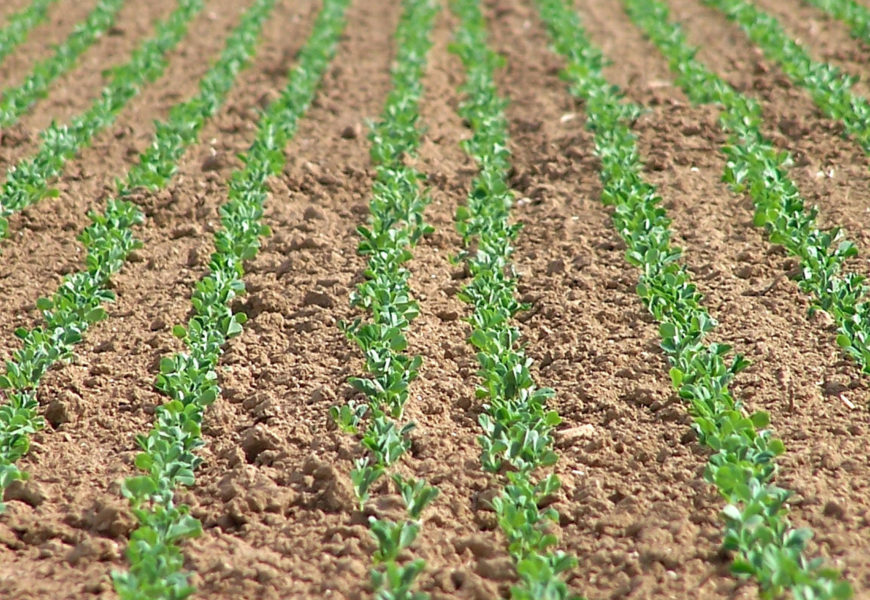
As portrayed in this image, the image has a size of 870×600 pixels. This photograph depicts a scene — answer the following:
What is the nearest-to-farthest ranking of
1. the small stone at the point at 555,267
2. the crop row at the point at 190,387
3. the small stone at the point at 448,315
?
1. the crop row at the point at 190,387
2. the small stone at the point at 448,315
3. the small stone at the point at 555,267

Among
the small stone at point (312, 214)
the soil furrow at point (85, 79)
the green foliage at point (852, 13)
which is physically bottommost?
the small stone at point (312, 214)

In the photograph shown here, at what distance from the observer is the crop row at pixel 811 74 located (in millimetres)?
7047

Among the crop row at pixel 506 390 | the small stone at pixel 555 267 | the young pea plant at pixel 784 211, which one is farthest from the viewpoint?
the small stone at pixel 555 267

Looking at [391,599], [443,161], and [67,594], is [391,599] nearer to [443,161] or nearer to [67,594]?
[67,594]

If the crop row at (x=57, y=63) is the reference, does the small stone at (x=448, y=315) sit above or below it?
below

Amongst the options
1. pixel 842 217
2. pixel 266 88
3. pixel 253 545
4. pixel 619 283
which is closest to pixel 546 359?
pixel 619 283

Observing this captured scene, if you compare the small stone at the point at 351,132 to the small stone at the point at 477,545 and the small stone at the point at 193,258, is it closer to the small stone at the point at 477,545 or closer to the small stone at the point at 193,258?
the small stone at the point at 193,258

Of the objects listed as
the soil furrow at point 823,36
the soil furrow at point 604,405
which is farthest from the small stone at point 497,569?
the soil furrow at point 823,36

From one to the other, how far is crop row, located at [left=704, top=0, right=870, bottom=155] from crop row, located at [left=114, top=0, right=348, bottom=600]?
152 inches

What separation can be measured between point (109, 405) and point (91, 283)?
1010 millimetres

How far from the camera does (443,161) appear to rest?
23.3 ft

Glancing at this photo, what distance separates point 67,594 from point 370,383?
1528 millimetres

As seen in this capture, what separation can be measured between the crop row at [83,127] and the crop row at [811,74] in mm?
5287

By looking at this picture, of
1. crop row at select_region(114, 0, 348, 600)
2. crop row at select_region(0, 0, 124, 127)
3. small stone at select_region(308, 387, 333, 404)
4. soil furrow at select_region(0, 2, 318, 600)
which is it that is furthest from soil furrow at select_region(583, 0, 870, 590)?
crop row at select_region(0, 0, 124, 127)
